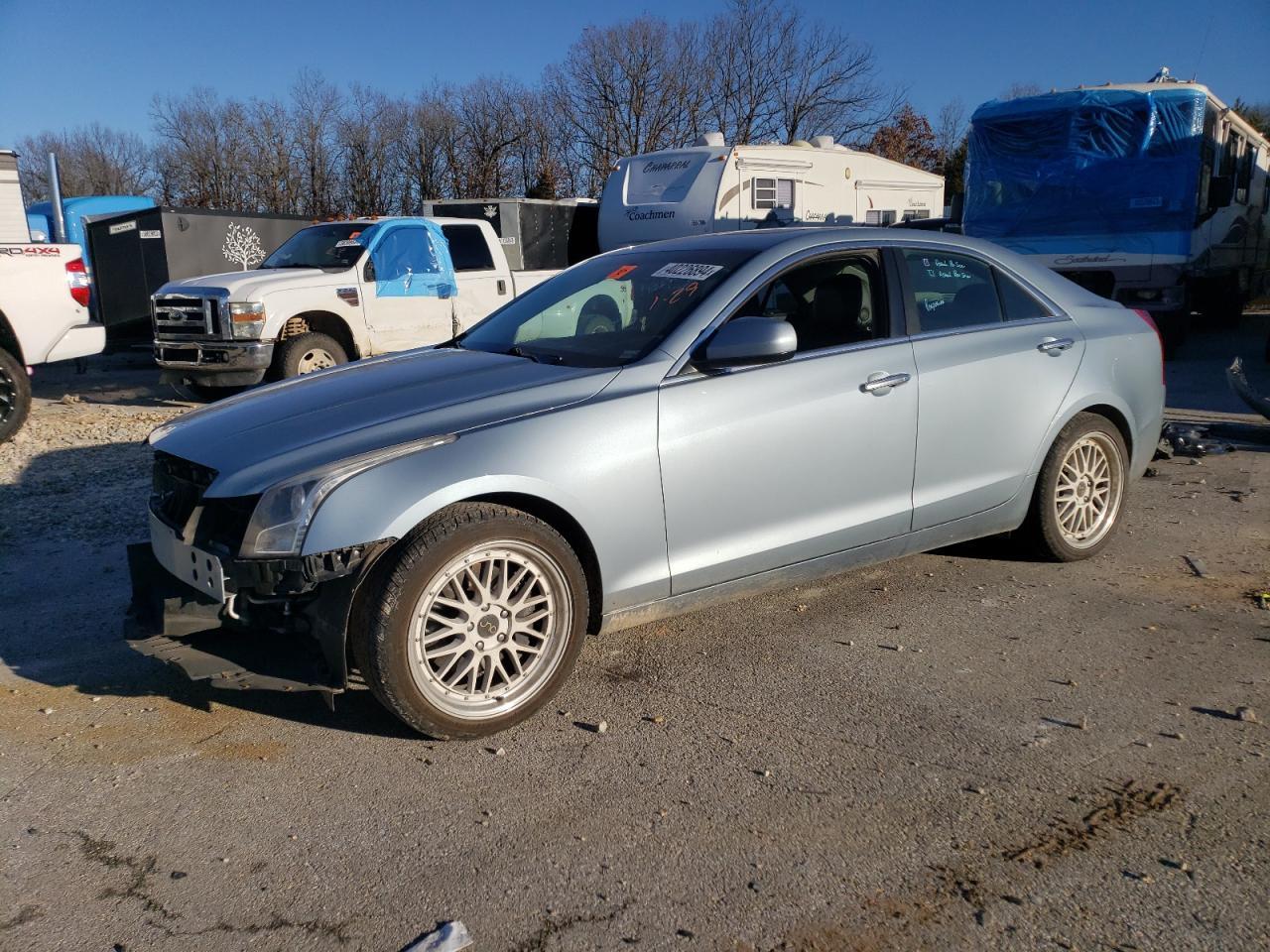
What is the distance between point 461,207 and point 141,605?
646 inches

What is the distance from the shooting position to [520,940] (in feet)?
8.33

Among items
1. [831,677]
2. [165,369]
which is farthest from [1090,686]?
[165,369]

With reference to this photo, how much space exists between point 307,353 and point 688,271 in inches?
275

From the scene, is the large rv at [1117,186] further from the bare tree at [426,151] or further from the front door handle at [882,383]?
the bare tree at [426,151]

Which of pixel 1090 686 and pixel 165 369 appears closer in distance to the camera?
pixel 1090 686

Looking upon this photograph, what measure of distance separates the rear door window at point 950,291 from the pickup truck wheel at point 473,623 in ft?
7.00

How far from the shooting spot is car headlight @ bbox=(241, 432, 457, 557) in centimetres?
325

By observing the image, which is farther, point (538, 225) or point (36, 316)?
point (538, 225)

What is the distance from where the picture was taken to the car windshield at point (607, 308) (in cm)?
415

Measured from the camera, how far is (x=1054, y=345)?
4953 mm

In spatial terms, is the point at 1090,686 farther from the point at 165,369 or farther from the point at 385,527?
the point at 165,369

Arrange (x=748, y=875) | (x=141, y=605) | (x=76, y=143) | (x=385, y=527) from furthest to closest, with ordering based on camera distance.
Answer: (x=76, y=143)
(x=141, y=605)
(x=385, y=527)
(x=748, y=875)

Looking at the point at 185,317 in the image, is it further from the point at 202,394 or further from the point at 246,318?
the point at 202,394

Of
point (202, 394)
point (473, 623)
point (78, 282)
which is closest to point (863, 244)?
point (473, 623)
